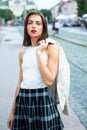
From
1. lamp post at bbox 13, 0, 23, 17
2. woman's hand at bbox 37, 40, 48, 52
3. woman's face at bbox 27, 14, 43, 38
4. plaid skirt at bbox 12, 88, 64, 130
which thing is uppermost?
woman's face at bbox 27, 14, 43, 38

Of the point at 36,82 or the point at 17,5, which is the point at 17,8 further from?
the point at 36,82

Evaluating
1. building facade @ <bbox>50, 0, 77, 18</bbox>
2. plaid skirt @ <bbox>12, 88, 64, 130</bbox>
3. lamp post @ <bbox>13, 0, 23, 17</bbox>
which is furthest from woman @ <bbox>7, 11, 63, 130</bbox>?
lamp post @ <bbox>13, 0, 23, 17</bbox>

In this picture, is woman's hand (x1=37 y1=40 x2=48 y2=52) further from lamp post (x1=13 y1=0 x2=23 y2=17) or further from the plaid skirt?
lamp post (x1=13 y1=0 x2=23 y2=17)

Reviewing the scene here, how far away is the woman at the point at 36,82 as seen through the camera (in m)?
3.19

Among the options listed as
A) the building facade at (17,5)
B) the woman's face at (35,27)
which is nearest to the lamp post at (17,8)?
the building facade at (17,5)

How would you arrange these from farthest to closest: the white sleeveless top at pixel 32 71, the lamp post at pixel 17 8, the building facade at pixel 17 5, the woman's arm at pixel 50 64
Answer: the building facade at pixel 17 5 → the lamp post at pixel 17 8 → the white sleeveless top at pixel 32 71 → the woman's arm at pixel 50 64

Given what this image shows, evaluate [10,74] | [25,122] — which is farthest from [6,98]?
[25,122]

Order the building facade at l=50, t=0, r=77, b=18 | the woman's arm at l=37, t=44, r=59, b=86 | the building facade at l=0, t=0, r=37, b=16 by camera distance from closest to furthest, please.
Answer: the woman's arm at l=37, t=44, r=59, b=86 < the building facade at l=50, t=0, r=77, b=18 < the building facade at l=0, t=0, r=37, b=16

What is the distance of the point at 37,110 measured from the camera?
10.6 feet

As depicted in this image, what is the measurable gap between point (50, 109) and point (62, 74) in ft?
0.96

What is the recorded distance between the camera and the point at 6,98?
7594 mm

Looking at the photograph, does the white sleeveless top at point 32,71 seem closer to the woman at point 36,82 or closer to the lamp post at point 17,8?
the woman at point 36,82

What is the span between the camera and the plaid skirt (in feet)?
10.6

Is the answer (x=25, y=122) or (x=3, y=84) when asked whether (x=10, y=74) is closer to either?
(x=3, y=84)
